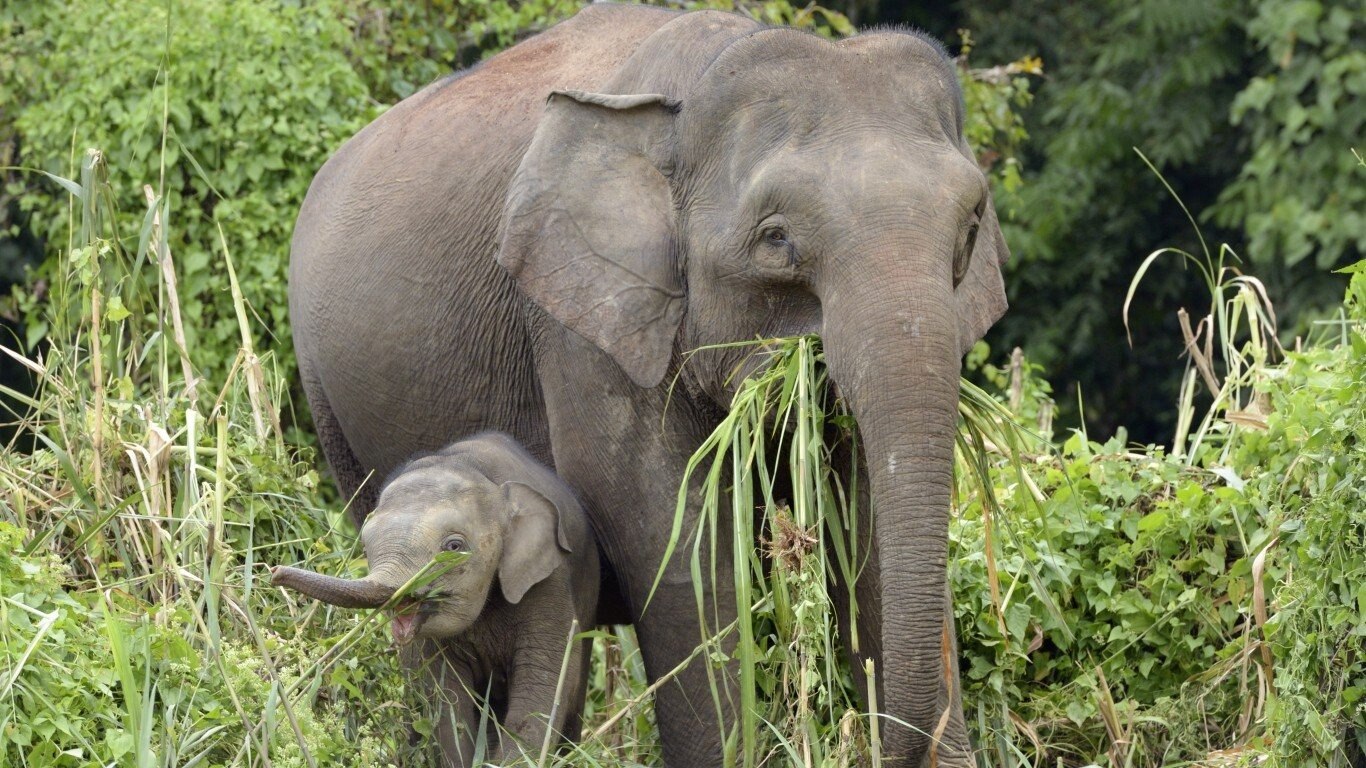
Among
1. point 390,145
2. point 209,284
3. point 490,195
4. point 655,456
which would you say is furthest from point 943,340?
point 209,284

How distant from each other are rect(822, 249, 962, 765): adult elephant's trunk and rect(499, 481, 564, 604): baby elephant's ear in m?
0.91

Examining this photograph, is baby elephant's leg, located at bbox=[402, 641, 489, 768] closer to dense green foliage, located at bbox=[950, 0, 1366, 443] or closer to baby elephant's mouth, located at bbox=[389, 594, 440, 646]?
baby elephant's mouth, located at bbox=[389, 594, 440, 646]

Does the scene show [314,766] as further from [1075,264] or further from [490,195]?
[1075,264]

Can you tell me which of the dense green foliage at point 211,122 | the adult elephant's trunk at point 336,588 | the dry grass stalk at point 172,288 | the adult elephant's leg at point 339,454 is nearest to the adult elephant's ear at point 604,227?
the adult elephant's trunk at point 336,588

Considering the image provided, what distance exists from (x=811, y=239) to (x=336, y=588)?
122 centimetres

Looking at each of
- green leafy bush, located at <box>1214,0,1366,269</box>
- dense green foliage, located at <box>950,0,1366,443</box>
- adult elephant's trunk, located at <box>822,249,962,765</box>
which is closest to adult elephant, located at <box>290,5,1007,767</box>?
adult elephant's trunk, located at <box>822,249,962,765</box>

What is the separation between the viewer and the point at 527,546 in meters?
5.32

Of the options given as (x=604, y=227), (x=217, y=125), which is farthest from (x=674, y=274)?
(x=217, y=125)

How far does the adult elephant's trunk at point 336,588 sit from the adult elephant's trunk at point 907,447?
1088 mm

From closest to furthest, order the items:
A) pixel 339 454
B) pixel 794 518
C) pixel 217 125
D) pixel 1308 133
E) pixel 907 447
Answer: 1. pixel 907 447
2. pixel 794 518
3. pixel 339 454
4. pixel 217 125
5. pixel 1308 133

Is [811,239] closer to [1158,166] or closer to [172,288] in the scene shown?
[172,288]

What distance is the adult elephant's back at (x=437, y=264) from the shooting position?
586cm

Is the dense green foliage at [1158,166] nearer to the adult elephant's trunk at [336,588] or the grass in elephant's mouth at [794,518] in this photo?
the grass in elephant's mouth at [794,518]

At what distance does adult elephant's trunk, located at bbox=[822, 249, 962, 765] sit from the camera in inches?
182
